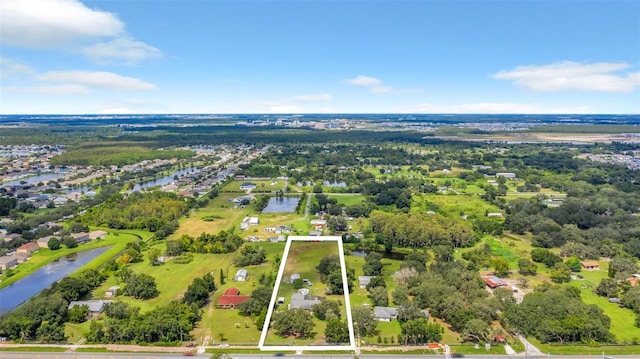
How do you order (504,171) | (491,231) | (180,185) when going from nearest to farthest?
(491,231), (180,185), (504,171)

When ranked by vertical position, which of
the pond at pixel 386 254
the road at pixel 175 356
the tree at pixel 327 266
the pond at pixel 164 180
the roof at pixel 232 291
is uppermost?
the tree at pixel 327 266

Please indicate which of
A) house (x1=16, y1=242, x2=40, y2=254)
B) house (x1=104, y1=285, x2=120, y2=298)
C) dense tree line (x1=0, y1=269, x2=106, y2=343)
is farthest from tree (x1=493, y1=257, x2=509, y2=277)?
house (x1=16, y1=242, x2=40, y2=254)

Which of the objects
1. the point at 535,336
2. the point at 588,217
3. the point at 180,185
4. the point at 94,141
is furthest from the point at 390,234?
the point at 94,141

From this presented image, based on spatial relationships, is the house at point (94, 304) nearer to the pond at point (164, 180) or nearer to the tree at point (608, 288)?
the tree at point (608, 288)

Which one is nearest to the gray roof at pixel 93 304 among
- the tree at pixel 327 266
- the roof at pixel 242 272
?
the roof at pixel 242 272

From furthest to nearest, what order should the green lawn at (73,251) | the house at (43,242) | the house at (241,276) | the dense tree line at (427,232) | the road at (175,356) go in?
the house at (43,242) → the dense tree line at (427,232) → the green lawn at (73,251) → the house at (241,276) → the road at (175,356)

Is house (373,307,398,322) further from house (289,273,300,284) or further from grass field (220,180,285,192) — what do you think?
grass field (220,180,285,192)

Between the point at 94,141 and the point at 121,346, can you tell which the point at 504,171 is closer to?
the point at 121,346
